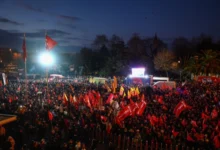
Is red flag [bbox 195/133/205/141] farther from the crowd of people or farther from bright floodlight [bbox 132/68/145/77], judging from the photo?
bright floodlight [bbox 132/68/145/77]

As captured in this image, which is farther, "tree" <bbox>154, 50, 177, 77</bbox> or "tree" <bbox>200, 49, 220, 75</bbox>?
"tree" <bbox>154, 50, 177, 77</bbox>

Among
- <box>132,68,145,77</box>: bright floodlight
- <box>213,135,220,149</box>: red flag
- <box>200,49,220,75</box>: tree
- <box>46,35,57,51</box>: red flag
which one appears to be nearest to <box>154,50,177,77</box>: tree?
<box>200,49,220,75</box>: tree

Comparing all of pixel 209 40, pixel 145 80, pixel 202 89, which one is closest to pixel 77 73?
pixel 145 80

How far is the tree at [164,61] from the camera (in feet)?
134

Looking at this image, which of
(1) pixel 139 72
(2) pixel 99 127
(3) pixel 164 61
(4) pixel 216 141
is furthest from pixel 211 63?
(2) pixel 99 127

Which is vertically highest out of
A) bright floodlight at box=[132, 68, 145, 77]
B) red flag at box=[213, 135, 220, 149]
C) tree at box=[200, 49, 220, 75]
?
tree at box=[200, 49, 220, 75]

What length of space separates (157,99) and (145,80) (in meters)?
12.0

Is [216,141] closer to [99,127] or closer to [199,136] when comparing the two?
[199,136]

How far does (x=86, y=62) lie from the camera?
47781mm

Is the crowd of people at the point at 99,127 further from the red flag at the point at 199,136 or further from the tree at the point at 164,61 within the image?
the tree at the point at 164,61

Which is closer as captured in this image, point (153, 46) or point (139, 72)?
point (139, 72)

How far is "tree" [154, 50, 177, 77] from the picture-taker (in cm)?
4075

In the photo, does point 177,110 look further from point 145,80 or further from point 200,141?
point 145,80

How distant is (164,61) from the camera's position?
40844mm
